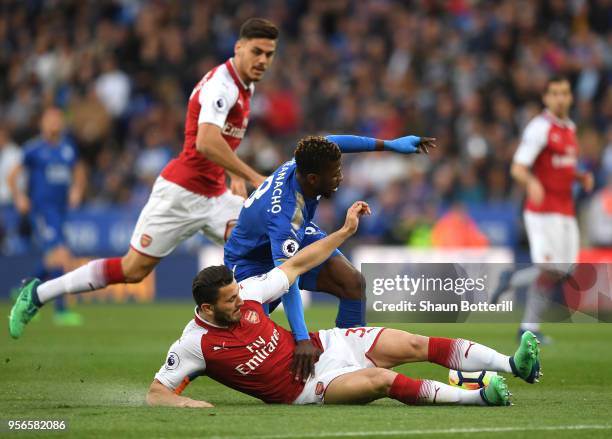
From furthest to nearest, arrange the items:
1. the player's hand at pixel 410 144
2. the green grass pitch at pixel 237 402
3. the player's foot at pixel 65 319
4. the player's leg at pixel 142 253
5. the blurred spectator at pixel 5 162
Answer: the blurred spectator at pixel 5 162 < the player's foot at pixel 65 319 < the player's leg at pixel 142 253 < the player's hand at pixel 410 144 < the green grass pitch at pixel 237 402

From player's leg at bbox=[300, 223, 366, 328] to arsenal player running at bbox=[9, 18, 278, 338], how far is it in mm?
1280

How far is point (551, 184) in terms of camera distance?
12250 millimetres

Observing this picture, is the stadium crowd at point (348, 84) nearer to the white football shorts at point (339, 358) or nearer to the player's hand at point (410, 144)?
the player's hand at point (410, 144)

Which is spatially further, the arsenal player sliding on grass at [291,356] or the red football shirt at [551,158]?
the red football shirt at [551,158]

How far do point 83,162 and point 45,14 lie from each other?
4.14 metres

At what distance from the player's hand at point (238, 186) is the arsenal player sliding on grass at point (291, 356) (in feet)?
8.03

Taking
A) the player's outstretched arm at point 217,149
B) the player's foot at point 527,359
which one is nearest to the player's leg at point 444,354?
the player's foot at point 527,359

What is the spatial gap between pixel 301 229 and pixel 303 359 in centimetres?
95

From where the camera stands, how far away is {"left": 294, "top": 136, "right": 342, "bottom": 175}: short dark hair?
295 inches

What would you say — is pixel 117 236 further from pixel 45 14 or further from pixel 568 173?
pixel 568 173

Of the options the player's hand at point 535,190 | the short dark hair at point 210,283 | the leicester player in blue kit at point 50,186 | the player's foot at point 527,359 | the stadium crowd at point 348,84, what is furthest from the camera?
the stadium crowd at point 348,84

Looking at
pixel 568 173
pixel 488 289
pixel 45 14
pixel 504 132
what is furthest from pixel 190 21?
pixel 488 289

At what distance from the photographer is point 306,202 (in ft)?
25.5

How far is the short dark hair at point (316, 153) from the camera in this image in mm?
7488
